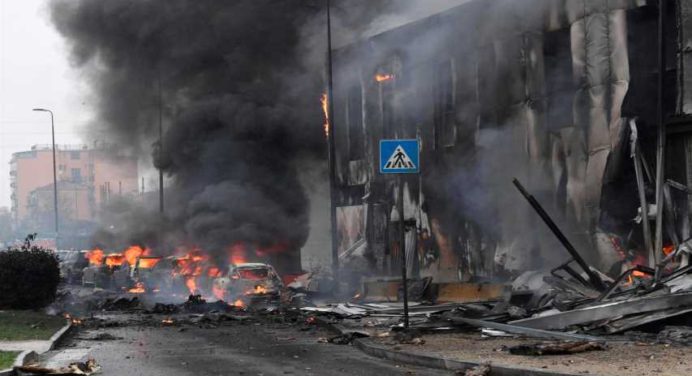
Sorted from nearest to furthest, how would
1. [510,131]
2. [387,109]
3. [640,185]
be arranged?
[640,185], [510,131], [387,109]

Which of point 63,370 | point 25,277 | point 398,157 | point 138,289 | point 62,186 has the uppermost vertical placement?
point 62,186

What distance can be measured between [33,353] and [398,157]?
5.55 meters

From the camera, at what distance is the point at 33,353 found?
12703 mm

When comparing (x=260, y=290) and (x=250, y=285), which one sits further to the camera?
(x=250, y=285)

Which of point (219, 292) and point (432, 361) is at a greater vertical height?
point (432, 361)

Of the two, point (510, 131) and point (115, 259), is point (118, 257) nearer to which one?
point (115, 259)

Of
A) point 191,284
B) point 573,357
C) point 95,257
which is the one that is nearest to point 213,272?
point 191,284

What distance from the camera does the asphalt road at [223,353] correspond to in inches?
430

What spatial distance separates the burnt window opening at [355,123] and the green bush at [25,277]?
45.0 ft

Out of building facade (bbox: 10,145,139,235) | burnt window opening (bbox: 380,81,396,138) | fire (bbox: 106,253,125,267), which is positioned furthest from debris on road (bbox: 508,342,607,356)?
building facade (bbox: 10,145,139,235)

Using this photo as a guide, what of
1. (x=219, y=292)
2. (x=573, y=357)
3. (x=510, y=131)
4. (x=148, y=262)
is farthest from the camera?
(x=148, y=262)

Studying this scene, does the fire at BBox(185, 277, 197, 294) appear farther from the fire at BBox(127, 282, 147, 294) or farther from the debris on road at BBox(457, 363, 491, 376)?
the debris on road at BBox(457, 363, 491, 376)

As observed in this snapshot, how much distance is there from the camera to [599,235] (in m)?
20.8

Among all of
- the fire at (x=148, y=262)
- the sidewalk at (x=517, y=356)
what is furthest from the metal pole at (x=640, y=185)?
the fire at (x=148, y=262)
